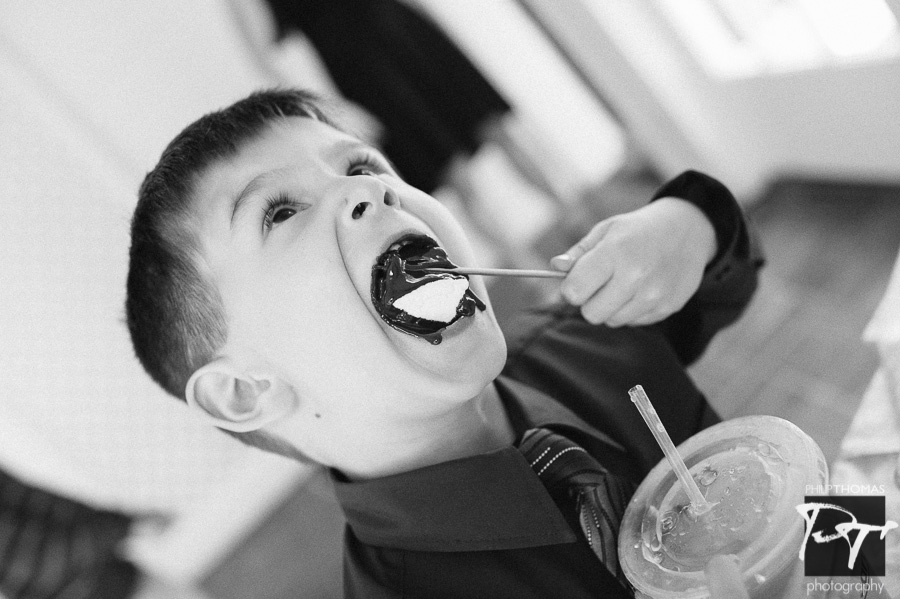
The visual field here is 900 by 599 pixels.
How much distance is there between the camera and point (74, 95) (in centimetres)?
214

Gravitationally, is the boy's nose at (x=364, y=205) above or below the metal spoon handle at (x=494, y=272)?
above

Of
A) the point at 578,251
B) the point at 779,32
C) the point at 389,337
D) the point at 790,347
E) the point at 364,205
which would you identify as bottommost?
the point at 790,347

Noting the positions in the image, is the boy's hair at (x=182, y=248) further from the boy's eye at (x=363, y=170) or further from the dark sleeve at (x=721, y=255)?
the dark sleeve at (x=721, y=255)

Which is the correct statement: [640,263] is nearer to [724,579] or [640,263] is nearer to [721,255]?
[721,255]

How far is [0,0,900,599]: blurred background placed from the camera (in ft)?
6.13

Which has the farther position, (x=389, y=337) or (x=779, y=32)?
(x=779, y=32)

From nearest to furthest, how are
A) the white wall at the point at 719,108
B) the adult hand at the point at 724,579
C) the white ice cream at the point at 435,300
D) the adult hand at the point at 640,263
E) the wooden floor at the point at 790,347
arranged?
the adult hand at the point at 724,579, the white ice cream at the point at 435,300, the adult hand at the point at 640,263, the wooden floor at the point at 790,347, the white wall at the point at 719,108

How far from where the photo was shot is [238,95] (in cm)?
233

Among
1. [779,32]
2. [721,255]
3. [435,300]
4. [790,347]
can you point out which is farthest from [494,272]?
[779,32]

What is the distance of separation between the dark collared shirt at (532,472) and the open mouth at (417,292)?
0.18m

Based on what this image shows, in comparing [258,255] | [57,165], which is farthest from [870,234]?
[57,165]

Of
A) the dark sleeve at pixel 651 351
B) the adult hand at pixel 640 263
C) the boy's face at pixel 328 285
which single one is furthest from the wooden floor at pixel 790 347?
the boy's face at pixel 328 285

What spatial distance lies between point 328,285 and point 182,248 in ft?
0.67

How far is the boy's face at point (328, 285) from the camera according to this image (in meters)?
0.81
